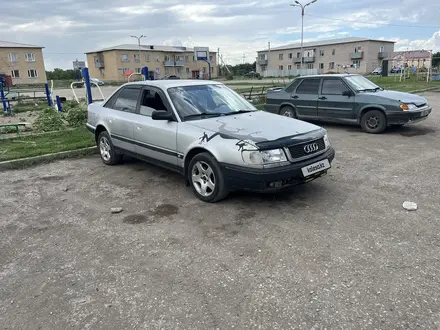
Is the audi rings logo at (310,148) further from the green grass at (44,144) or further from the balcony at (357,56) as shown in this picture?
the balcony at (357,56)

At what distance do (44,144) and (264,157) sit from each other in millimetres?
6377

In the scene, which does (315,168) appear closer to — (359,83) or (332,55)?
(359,83)

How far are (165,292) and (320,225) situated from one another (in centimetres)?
200

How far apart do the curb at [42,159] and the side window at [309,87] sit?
611 cm

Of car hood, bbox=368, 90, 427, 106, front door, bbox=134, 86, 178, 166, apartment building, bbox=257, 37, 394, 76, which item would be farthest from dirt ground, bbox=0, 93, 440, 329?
apartment building, bbox=257, 37, 394, 76

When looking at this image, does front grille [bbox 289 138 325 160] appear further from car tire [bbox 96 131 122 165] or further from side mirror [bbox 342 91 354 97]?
side mirror [bbox 342 91 354 97]

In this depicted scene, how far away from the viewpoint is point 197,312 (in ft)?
8.88

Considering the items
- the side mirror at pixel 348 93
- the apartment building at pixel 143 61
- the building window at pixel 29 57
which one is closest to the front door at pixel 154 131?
the side mirror at pixel 348 93

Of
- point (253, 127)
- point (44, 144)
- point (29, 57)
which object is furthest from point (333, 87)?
point (29, 57)

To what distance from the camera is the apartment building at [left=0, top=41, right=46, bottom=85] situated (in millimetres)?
67750

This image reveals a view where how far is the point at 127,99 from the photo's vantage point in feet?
21.0

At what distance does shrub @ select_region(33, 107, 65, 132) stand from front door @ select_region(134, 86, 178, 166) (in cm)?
603

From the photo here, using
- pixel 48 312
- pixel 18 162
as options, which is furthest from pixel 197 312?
pixel 18 162

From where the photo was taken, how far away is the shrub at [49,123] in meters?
10.9
